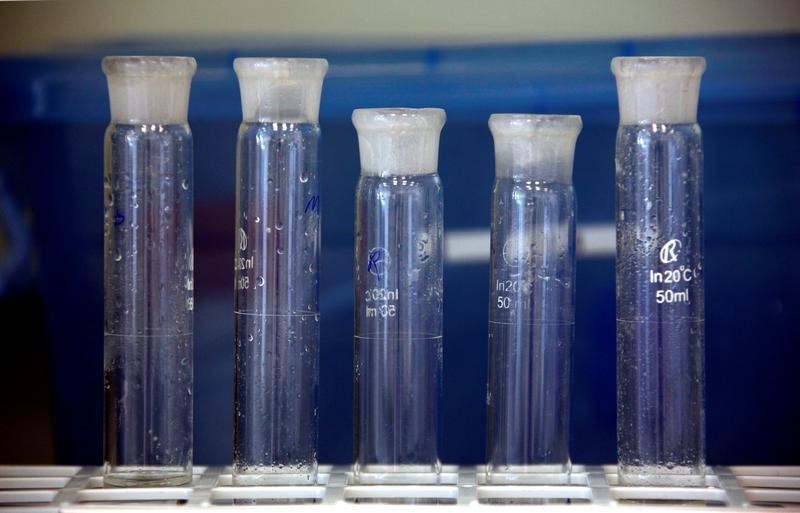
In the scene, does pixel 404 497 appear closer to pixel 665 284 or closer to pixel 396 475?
pixel 396 475

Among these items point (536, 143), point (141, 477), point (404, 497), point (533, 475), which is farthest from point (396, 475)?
point (536, 143)

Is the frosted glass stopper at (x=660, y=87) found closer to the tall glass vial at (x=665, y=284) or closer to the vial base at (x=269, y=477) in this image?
the tall glass vial at (x=665, y=284)

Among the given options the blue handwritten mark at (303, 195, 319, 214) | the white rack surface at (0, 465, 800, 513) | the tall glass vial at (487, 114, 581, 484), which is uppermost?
the blue handwritten mark at (303, 195, 319, 214)

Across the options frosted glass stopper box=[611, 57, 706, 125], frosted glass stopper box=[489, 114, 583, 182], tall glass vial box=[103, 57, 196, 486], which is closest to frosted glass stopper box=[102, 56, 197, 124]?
tall glass vial box=[103, 57, 196, 486]

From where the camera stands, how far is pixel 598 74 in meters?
1.54

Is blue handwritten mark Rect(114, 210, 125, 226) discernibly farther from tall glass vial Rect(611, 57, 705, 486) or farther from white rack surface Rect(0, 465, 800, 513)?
tall glass vial Rect(611, 57, 705, 486)

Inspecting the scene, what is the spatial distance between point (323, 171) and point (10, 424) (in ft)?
1.63

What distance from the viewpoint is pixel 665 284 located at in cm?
132

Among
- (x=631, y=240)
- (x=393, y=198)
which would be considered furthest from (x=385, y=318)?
(x=631, y=240)

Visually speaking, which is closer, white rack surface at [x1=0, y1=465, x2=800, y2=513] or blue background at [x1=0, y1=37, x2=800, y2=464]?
white rack surface at [x1=0, y1=465, x2=800, y2=513]

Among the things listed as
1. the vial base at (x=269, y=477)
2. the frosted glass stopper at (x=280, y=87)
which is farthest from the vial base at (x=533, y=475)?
the frosted glass stopper at (x=280, y=87)

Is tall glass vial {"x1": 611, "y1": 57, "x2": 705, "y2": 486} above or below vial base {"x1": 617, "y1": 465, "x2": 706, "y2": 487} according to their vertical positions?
above

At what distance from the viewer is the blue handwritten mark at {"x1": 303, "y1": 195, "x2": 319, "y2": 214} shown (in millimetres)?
1346

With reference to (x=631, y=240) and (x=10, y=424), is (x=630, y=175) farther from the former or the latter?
(x=10, y=424)
